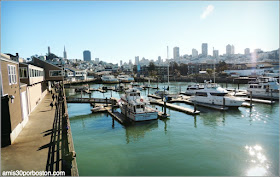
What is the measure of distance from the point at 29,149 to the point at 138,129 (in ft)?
43.5

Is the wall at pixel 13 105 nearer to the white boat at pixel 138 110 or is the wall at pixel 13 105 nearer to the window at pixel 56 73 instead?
the white boat at pixel 138 110

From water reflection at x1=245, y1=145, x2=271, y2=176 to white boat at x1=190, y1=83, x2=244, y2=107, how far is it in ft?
49.8

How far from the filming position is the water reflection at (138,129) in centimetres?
2139

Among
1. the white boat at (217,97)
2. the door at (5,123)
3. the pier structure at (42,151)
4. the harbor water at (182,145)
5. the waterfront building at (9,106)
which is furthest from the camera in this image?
the white boat at (217,97)

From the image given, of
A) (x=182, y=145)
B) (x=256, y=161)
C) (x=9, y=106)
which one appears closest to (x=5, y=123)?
(x=9, y=106)

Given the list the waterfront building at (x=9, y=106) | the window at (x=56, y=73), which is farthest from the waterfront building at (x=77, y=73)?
the waterfront building at (x=9, y=106)

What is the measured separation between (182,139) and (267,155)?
7.58 metres

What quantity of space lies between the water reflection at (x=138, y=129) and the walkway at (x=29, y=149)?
8.39m

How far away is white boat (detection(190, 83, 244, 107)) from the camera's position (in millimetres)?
32500

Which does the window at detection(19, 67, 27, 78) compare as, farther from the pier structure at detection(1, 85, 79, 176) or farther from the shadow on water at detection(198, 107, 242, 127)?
the shadow on water at detection(198, 107, 242, 127)

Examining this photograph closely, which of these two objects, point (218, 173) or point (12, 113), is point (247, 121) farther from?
point (12, 113)

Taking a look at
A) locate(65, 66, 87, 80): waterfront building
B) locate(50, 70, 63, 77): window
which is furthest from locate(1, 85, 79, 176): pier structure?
locate(65, 66, 87, 80): waterfront building

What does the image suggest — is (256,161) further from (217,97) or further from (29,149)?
(217,97)

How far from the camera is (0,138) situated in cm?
1259
